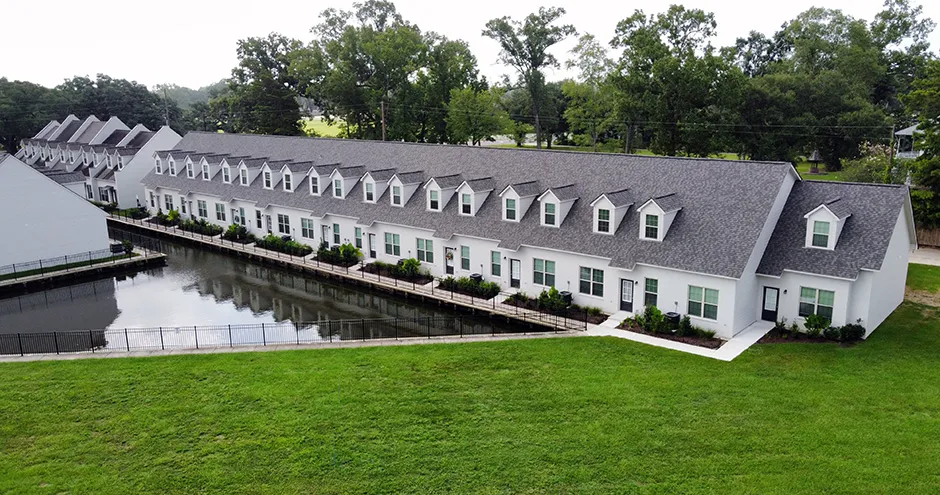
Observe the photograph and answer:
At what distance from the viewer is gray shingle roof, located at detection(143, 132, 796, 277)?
87.9ft

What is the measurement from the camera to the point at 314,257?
39.7 metres

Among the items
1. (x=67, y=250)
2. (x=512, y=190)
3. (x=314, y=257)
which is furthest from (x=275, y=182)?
(x=512, y=190)

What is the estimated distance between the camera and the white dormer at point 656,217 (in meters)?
27.8

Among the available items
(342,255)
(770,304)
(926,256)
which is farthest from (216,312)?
(926,256)

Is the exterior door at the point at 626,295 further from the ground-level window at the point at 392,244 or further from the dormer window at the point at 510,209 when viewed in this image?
the ground-level window at the point at 392,244

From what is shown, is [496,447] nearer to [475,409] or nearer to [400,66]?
[475,409]

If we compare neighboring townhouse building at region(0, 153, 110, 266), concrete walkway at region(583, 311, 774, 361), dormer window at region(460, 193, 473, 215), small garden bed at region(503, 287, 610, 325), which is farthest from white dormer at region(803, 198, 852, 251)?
neighboring townhouse building at region(0, 153, 110, 266)

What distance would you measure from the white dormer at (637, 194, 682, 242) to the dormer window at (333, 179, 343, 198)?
761 inches

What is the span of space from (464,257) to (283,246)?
527 inches

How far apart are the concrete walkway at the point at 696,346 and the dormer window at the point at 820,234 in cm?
363

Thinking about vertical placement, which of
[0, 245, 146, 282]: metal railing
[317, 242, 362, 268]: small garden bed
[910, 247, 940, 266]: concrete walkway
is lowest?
[910, 247, 940, 266]: concrete walkway

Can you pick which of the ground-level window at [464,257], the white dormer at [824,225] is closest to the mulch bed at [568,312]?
the ground-level window at [464,257]

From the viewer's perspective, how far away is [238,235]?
45062 mm

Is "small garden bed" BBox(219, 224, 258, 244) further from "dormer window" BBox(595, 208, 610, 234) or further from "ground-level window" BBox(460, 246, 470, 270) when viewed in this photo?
"dormer window" BBox(595, 208, 610, 234)
